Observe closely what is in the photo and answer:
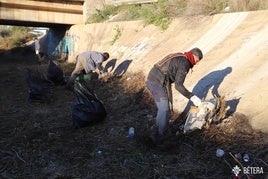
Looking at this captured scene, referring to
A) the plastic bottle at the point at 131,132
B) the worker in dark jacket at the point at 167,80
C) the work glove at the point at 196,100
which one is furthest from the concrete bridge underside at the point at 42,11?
the work glove at the point at 196,100

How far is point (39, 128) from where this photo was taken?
6.19 m

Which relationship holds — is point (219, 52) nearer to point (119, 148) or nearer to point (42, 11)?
point (119, 148)

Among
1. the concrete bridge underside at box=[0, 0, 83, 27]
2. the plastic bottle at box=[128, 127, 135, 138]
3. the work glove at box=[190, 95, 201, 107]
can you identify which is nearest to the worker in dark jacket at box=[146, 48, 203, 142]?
the work glove at box=[190, 95, 201, 107]

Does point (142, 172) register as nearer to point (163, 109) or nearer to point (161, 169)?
point (161, 169)

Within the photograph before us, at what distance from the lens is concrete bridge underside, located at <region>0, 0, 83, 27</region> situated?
15.9m

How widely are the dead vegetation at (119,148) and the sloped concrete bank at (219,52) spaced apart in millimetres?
579

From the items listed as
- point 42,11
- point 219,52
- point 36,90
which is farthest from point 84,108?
point 42,11

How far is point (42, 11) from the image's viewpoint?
16.8m

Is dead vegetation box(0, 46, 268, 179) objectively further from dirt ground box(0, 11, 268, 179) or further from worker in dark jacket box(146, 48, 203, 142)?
worker in dark jacket box(146, 48, 203, 142)

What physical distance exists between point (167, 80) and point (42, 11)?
13.2 m

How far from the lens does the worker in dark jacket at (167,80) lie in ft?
16.2

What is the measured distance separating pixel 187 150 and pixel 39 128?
289cm

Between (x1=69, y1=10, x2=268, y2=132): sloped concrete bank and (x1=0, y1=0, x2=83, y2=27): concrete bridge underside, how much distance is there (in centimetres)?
594

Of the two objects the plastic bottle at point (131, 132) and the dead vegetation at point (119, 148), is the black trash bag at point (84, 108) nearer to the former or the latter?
the dead vegetation at point (119, 148)
